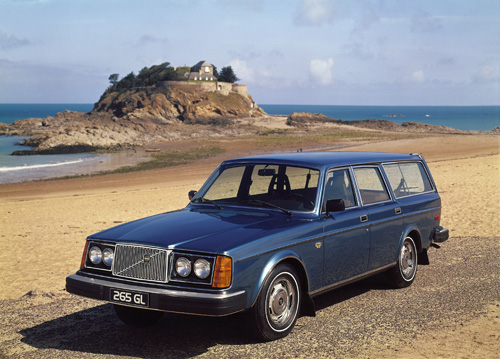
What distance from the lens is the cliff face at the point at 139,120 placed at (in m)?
61.4

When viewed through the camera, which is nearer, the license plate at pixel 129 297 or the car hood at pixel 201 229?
the license plate at pixel 129 297

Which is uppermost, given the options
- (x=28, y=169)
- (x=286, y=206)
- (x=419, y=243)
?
(x=286, y=206)

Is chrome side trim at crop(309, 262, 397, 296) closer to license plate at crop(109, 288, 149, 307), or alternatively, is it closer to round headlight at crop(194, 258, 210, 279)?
round headlight at crop(194, 258, 210, 279)

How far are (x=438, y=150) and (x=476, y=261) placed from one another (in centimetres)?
3630

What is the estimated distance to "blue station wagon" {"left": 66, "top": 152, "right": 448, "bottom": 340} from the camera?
5.31 meters

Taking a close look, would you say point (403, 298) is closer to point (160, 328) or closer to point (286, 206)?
point (286, 206)

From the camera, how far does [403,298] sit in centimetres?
737

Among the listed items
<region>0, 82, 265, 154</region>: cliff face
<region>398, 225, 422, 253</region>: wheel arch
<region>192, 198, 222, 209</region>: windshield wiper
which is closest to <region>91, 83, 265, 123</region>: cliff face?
<region>0, 82, 265, 154</region>: cliff face

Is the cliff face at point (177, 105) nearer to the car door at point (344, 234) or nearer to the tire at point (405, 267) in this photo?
the tire at point (405, 267)

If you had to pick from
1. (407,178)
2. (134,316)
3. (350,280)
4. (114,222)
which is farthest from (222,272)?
(114,222)

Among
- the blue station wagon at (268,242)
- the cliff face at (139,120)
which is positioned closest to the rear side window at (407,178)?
the blue station wagon at (268,242)

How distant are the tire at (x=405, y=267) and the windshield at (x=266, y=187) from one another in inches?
74.1

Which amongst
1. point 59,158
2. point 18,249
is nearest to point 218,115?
point 59,158

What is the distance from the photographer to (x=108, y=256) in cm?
577
